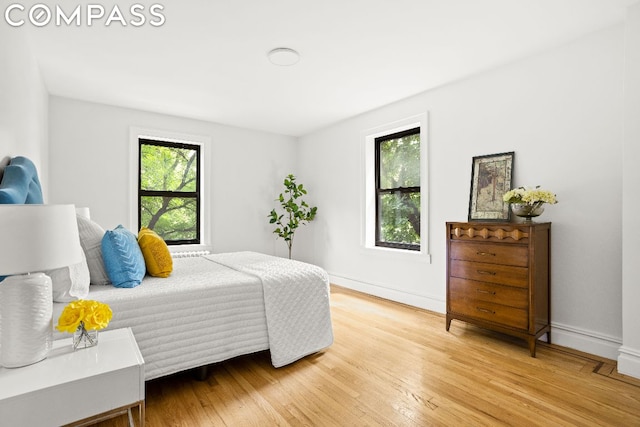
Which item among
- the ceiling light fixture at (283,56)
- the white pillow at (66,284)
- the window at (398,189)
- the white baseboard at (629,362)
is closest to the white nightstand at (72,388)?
the white pillow at (66,284)

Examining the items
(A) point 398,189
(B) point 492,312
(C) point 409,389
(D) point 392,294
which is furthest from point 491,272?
(A) point 398,189

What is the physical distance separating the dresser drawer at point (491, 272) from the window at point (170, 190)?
137 inches

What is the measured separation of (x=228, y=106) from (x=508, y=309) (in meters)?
3.66

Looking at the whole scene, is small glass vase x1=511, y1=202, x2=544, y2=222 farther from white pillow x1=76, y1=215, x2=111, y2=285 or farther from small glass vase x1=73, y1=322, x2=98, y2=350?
white pillow x1=76, y1=215, x2=111, y2=285

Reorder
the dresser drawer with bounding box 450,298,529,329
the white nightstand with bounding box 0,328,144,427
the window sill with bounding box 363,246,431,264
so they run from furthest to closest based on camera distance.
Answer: the window sill with bounding box 363,246,431,264 → the dresser drawer with bounding box 450,298,529,329 → the white nightstand with bounding box 0,328,144,427

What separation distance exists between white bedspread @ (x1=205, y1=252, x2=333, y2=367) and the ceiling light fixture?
1.75 m

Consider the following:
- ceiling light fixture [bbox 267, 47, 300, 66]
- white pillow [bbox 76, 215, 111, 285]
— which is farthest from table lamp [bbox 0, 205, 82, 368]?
ceiling light fixture [bbox 267, 47, 300, 66]

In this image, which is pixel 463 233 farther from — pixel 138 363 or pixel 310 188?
pixel 310 188

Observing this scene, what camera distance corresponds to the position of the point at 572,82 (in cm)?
262

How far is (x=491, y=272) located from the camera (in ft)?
8.82

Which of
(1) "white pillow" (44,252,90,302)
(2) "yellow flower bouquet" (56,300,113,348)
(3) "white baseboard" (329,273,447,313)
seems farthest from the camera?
(3) "white baseboard" (329,273,447,313)

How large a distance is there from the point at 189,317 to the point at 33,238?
39.6 inches

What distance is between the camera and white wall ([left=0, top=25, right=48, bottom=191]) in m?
1.89

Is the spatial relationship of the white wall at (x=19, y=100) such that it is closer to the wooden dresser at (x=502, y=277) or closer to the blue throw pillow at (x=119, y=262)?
the blue throw pillow at (x=119, y=262)
